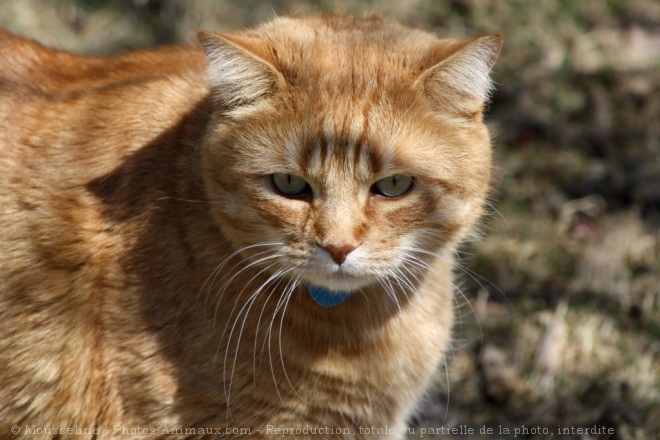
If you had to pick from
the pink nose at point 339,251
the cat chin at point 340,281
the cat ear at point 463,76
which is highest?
the cat ear at point 463,76

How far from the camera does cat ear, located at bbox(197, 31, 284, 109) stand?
238cm

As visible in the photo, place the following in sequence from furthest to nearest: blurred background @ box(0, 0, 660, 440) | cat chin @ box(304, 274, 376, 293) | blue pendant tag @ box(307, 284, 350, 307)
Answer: blurred background @ box(0, 0, 660, 440) → blue pendant tag @ box(307, 284, 350, 307) → cat chin @ box(304, 274, 376, 293)

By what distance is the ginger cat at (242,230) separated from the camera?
245 cm

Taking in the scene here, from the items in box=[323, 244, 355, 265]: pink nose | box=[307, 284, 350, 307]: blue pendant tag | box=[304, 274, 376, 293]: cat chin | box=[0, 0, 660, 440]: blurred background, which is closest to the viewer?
box=[323, 244, 355, 265]: pink nose

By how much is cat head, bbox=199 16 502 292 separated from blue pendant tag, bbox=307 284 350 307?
0.32 feet

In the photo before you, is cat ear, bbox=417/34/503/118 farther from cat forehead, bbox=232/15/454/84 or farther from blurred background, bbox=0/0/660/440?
blurred background, bbox=0/0/660/440

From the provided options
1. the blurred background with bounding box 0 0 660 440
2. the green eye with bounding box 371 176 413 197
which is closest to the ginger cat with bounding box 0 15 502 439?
the green eye with bounding box 371 176 413 197

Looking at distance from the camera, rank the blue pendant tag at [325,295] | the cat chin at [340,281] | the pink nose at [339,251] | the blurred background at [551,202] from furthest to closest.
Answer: the blurred background at [551,202] → the blue pendant tag at [325,295] → the cat chin at [340,281] → the pink nose at [339,251]

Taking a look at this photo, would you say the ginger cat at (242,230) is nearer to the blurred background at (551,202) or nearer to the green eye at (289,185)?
the green eye at (289,185)

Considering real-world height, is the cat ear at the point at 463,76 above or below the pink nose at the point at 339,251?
above

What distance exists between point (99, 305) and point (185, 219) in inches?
15.5

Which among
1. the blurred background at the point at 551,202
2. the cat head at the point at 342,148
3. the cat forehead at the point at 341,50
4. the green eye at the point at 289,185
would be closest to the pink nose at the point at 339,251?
the cat head at the point at 342,148

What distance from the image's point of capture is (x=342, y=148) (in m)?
2.41

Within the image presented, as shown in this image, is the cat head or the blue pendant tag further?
the blue pendant tag
